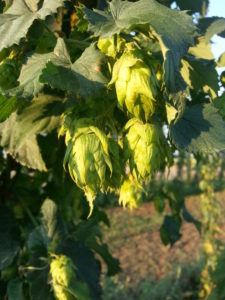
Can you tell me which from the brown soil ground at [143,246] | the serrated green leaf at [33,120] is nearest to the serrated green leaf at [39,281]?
the serrated green leaf at [33,120]

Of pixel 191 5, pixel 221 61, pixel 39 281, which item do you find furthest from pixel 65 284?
pixel 191 5

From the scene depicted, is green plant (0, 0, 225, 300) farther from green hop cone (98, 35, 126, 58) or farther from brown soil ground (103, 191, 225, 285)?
brown soil ground (103, 191, 225, 285)

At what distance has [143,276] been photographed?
19.3ft

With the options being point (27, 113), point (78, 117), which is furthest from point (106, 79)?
point (27, 113)

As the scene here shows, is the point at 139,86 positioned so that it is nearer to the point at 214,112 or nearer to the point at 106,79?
the point at 106,79

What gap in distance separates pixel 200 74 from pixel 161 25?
1.03ft

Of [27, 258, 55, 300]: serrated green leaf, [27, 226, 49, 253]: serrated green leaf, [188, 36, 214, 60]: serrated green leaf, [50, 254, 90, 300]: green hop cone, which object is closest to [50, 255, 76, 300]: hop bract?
[50, 254, 90, 300]: green hop cone

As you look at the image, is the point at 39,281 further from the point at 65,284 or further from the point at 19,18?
the point at 19,18

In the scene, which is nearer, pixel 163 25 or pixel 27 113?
pixel 163 25

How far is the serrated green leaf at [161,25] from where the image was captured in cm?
73

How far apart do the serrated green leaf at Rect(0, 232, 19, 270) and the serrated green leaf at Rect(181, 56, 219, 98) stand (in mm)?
821

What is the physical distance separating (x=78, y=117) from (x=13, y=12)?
25cm

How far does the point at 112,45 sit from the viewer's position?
31.0 inches

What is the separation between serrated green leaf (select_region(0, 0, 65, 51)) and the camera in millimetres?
817
